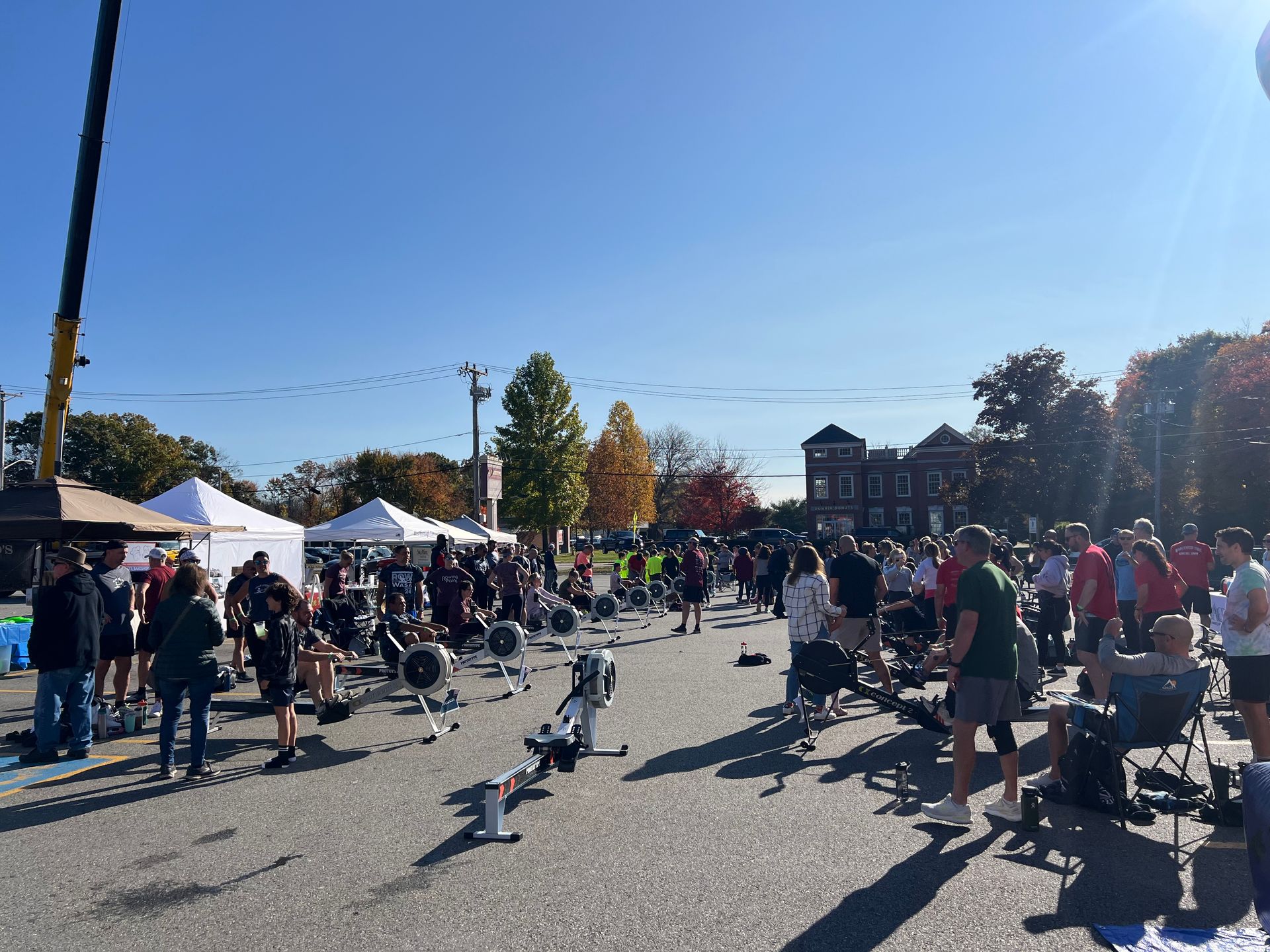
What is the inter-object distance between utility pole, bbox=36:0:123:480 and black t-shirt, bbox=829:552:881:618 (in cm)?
1432

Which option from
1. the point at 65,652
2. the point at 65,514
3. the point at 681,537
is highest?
the point at 65,514

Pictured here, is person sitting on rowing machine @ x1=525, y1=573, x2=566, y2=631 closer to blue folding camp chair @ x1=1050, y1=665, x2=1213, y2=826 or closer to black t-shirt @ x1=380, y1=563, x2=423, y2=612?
black t-shirt @ x1=380, y1=563, x2=423, y2=612

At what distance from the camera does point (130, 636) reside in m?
8.83

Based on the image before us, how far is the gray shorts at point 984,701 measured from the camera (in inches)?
200

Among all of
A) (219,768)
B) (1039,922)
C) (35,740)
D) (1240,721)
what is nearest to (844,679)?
(1039,922)

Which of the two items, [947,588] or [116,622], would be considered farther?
[947,588]

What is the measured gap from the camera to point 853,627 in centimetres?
854

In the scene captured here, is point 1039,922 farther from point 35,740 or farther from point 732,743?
point 35,740

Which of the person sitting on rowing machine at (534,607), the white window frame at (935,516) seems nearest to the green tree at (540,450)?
the white window frame at (935,516)

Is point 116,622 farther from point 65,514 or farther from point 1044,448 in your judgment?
point 1044,448

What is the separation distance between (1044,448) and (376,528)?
37.3m

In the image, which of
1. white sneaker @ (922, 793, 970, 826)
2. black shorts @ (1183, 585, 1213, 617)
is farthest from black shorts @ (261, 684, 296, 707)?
black shorts @ (1183, 585, 1213, 617)

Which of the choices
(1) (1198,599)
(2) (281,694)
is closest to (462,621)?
(2) (281,694)

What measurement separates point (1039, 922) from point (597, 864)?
228 cm
